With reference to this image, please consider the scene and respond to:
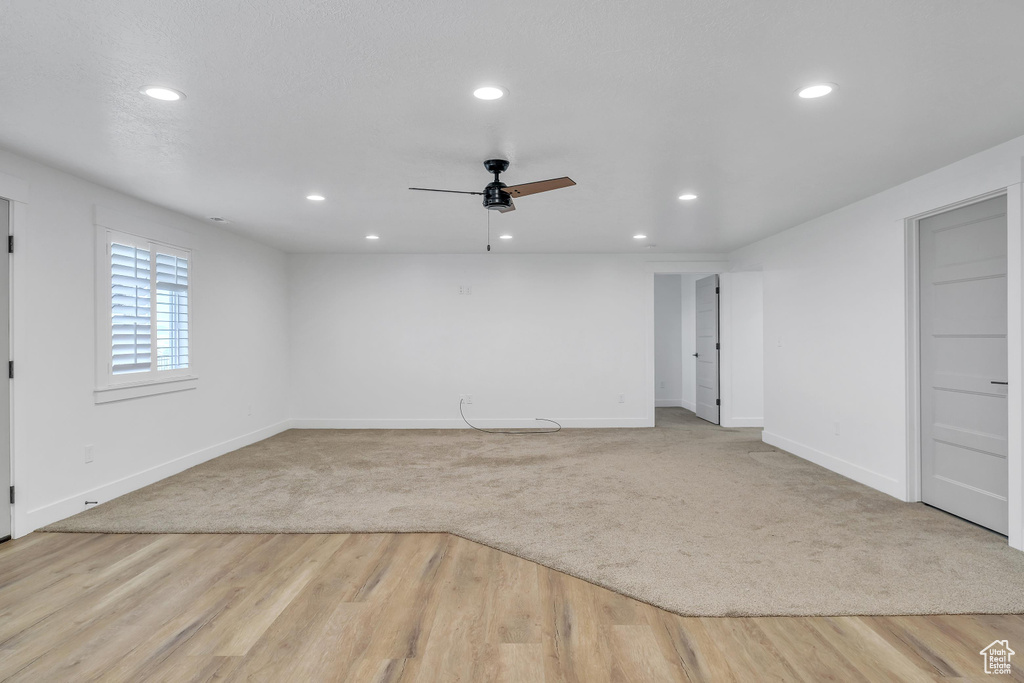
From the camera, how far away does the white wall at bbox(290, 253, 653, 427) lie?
754 cm

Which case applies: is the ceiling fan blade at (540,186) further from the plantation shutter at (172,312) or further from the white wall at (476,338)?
the white wall at (476,338)

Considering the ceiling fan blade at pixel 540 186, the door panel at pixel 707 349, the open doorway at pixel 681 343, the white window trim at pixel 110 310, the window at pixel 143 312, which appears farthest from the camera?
the open doorway at pixel 681 343

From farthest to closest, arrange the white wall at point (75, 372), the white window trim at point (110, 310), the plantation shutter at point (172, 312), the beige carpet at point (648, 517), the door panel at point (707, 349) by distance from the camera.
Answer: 1. the door panel at point (707, 349)
2. the plantation shutter at point (172, 312)
3. the white window trim at point (110, 310)
4. the white wall at point (75, 372)
5. the beige carpet at point (648, 517)

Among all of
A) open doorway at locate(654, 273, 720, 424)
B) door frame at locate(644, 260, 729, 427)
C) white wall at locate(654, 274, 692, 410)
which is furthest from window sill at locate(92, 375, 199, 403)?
white wall at locate(654, 274, 692, 410)

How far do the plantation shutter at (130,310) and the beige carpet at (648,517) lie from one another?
1.07 metres

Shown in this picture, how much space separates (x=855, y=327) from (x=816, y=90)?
9.39ft

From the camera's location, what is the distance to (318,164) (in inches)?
144

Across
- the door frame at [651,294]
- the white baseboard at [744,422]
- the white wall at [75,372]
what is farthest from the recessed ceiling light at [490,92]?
the white baseboard at [744,422]

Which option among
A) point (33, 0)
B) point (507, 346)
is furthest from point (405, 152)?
point (507, 346)

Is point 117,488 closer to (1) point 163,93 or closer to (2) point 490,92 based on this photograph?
(1) point 163,93

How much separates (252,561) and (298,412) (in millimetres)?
4739

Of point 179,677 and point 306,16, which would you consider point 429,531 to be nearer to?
point 179,677

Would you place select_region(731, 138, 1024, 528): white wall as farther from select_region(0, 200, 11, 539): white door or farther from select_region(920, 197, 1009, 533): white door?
select_region(0, 200, 11, 539): white door

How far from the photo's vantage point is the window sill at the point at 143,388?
13.7 ft
